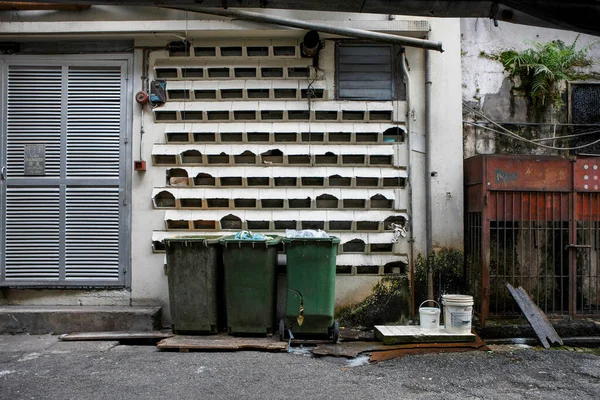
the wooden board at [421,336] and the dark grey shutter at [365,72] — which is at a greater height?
the dark grey shutter at [365,72]

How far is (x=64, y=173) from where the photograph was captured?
21.4ft

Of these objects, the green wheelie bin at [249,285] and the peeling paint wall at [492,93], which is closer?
the green wheelie bin at [249,285]

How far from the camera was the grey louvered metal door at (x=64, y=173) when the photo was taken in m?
6.46

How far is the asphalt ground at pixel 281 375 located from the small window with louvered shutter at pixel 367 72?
340cm

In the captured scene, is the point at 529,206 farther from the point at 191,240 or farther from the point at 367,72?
the point at 191,240

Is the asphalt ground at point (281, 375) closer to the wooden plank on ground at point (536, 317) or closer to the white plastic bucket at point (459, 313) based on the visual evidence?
the wooden plank on ground at point (536, 317)

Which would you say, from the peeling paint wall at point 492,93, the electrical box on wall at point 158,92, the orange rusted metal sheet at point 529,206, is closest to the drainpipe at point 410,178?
the peeling paint wall at point 492,93

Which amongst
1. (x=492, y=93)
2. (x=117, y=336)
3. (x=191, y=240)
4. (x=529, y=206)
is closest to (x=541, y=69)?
(x=492, y=93)

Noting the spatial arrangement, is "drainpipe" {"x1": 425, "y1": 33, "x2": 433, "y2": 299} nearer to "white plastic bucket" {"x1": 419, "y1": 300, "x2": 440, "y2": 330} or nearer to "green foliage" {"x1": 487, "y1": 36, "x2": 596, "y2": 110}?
"white plastic bucket" {"x1": 419, "y1": 300, "x2": 440, "y2": 330}

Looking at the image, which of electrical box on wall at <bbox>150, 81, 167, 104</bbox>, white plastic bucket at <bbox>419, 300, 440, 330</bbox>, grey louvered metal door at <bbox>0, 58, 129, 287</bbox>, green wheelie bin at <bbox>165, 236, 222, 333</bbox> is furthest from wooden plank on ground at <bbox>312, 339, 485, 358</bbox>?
electrical box on wall at <bbox>150, 81, 167, 104</bbox>

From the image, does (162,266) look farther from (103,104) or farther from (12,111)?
(12,111)

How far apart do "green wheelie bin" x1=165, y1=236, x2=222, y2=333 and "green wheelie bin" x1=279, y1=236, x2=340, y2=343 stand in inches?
35.0

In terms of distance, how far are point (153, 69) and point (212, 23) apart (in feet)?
3.37

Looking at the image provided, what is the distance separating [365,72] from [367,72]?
28 millimetres
